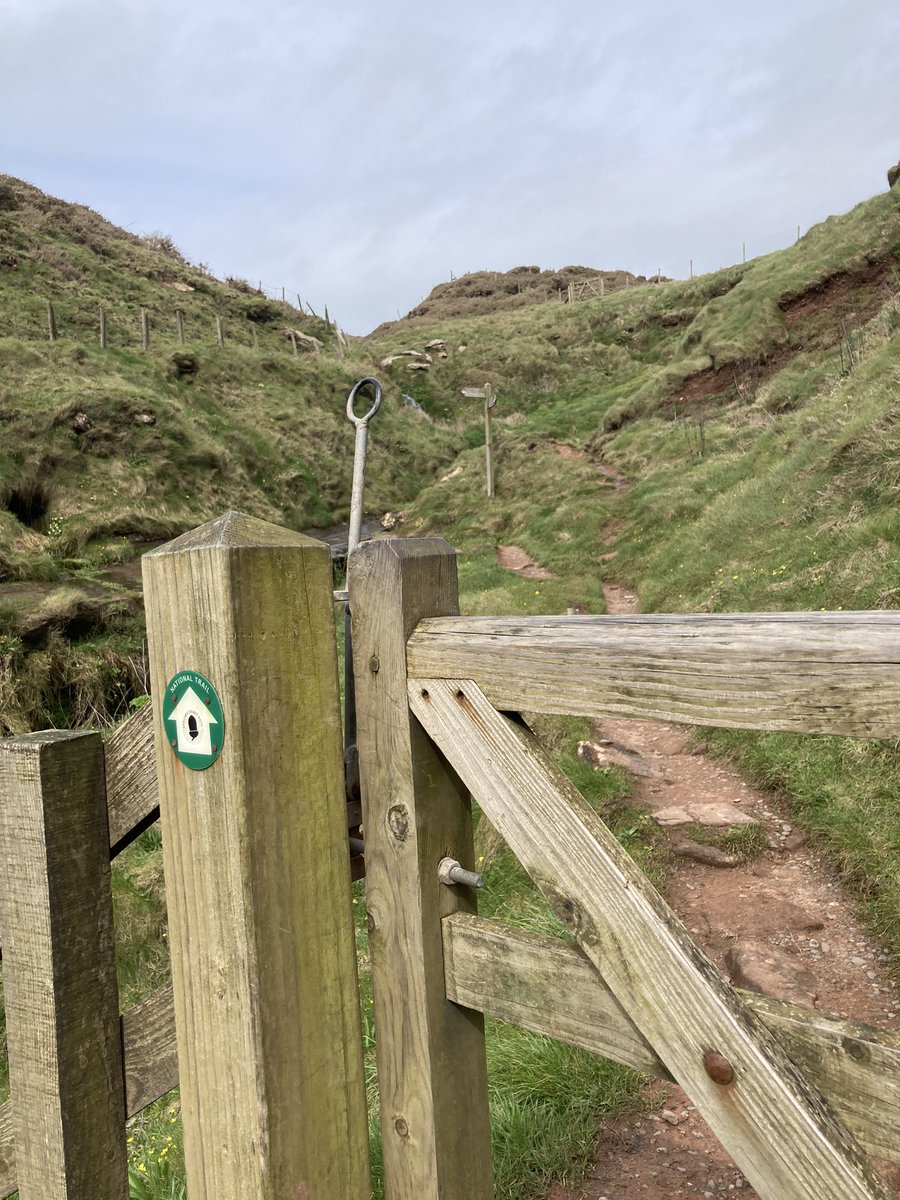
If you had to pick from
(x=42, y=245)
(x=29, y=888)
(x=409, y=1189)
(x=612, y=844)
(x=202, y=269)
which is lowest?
(x=409, y=1189)

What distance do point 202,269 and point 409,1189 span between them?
162 feet

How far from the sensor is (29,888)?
1.51 metres

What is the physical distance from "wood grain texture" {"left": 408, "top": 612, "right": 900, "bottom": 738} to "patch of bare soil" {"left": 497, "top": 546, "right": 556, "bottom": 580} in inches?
464

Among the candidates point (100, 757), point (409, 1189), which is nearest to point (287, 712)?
point (100, 757)

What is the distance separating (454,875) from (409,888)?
0.09 m

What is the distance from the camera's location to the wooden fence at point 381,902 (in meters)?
1.06

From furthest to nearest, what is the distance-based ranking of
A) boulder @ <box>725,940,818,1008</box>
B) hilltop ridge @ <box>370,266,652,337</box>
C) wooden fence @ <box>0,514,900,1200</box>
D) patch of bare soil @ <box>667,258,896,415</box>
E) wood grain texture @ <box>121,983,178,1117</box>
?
hilltop ridge @ <box>370,266,652,337</box>, patch of bare soil @ <box>667,258,896,415</box>, boulder @ <box>725,940,818,1008</box>, wood grain texture @ <box>121,983,178,1117</box>, wooden fence @ <box>0,514,900,1200</box>

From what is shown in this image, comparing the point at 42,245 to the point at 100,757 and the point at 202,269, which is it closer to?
the point at 202,269

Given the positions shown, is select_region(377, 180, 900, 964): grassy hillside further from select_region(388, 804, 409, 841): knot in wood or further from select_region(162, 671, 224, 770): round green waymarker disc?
select_region(162, 671, 224, 770): round green waymarker disc

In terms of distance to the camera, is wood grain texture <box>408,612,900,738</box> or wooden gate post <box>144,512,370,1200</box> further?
wooden gate post <box>144,512,370,1200</box>

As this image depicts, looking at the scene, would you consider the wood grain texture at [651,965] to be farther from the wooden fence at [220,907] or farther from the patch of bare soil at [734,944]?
the patch of bare soil at [734,944]

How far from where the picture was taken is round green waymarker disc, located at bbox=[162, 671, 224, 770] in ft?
4.07

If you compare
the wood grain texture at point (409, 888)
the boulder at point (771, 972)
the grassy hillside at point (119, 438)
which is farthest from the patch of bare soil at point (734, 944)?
the grassy hillside at point (119, 438)

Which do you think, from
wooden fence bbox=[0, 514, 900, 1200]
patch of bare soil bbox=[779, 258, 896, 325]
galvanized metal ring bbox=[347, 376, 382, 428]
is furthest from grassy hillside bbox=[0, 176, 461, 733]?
patch of bare soil bbox=[779, 258, 896, 325]
